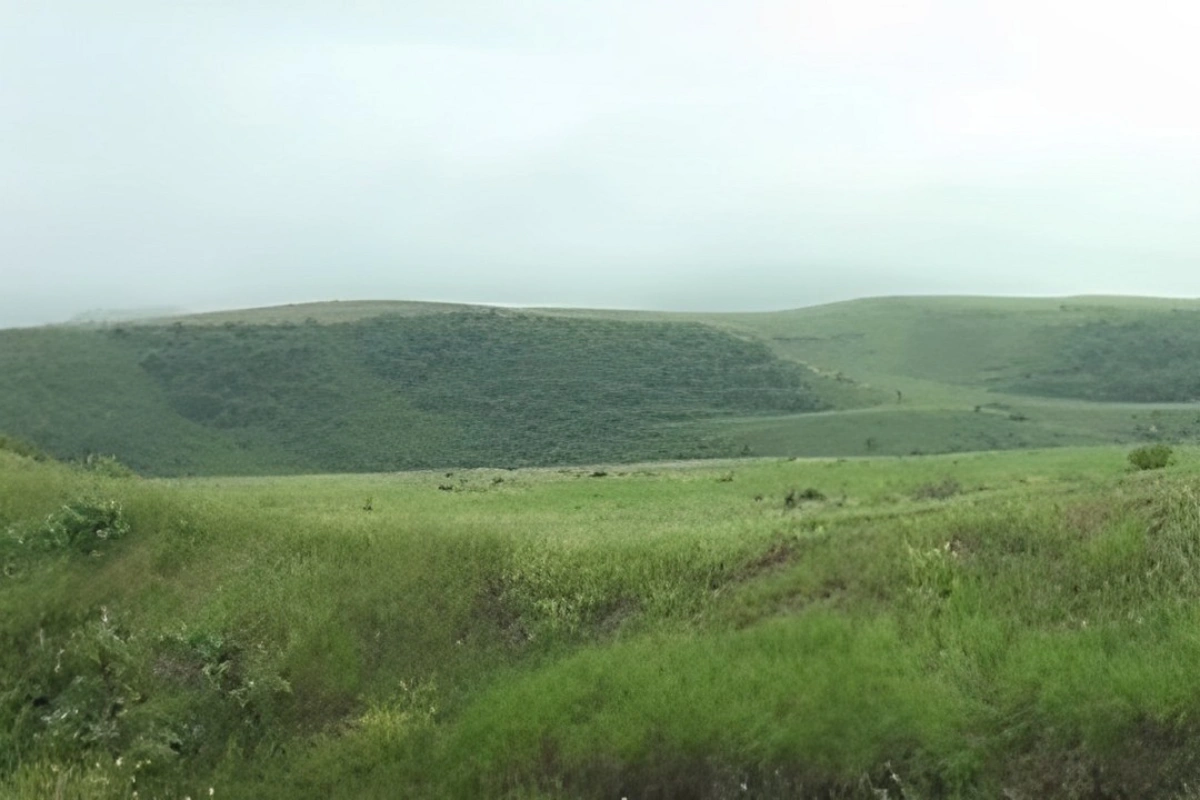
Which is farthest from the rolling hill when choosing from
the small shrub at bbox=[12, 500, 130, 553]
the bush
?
the small shrub at bbox=[12, 500, 130, 553]

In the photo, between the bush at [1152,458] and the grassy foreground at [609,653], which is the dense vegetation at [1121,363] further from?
the grassy foreground at [609,653]

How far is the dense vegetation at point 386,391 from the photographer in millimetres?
60688

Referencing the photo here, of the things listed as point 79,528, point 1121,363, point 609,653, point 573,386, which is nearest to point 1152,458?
point 609,653

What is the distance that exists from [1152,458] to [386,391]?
53.7 meters

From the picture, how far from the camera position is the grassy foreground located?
38.5 feet

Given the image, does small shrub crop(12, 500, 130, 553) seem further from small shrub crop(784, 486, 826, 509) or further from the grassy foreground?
small shrub crop(784, 486, 826, 509)

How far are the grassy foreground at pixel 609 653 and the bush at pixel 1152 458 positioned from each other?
4.48 m

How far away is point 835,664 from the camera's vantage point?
12781 millimetres

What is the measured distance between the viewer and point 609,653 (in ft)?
45.5

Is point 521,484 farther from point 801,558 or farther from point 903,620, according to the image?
point 903,620

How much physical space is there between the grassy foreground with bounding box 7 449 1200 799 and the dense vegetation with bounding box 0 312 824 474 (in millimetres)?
36583

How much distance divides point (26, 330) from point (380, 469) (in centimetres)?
3894

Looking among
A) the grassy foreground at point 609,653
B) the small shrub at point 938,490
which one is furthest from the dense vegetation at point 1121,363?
the grassy foreground at point 609,653

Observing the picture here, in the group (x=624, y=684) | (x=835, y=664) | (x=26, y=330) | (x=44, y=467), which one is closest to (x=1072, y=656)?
(x=835, y=664)
